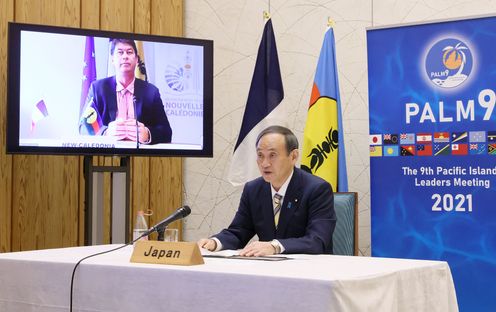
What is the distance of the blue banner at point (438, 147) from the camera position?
428 centimetres

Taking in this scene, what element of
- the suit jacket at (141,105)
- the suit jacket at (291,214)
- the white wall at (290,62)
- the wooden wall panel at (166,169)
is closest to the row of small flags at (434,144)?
the white wall at (290,62)

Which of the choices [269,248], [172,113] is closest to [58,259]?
Result: [269,248]

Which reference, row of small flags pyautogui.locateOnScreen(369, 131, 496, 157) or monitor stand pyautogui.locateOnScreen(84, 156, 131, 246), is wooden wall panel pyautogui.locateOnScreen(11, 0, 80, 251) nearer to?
monitor stand pyautogui.locateOnScreen(84, 156, 131, 246)

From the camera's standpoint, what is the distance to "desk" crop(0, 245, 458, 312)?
2332mm

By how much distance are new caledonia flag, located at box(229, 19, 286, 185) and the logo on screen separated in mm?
1238

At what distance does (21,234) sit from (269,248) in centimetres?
263

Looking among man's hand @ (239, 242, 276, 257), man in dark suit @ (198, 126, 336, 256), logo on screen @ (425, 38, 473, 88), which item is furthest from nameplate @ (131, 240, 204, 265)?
logo on screen @ (425, 38, 473, 88)

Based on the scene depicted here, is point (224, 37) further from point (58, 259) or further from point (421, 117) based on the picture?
point (58, 259)

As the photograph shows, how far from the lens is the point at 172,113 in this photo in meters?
5.05

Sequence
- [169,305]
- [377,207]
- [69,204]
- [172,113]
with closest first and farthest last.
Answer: [169,305] → [377,207] → [172,113] → [69,204]

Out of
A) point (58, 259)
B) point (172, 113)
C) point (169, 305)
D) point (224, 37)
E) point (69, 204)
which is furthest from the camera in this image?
point (224, 37)

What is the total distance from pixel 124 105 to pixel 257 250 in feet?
6.98

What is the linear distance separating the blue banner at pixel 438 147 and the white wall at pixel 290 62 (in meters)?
0.80

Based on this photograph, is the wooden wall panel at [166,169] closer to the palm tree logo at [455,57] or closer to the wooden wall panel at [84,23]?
the wooden wall panel at [84,23]
